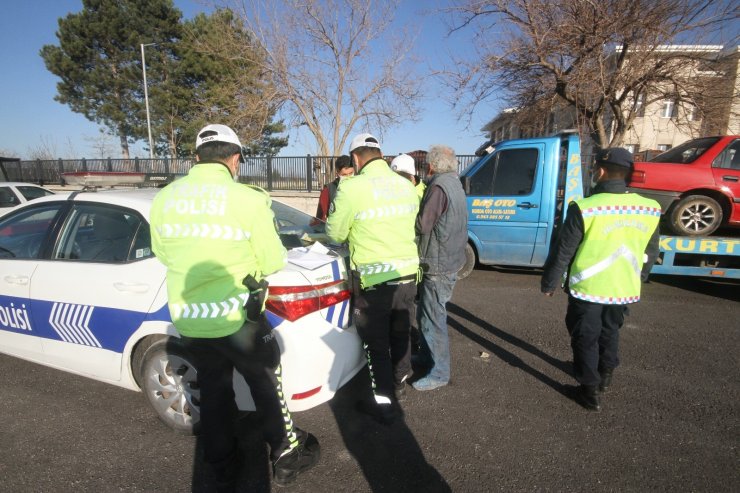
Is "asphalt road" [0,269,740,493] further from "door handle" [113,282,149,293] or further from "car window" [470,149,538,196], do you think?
"car window" [470,149,538,196]

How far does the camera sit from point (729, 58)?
31.7 ft

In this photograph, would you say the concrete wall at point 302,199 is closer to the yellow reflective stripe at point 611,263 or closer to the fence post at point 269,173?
the fence post at point 269,173

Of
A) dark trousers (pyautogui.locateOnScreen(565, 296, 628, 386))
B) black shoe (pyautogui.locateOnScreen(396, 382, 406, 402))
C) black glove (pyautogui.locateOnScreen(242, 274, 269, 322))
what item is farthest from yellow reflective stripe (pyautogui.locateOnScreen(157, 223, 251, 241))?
dark trousers (pyautogui.locateOnScreen(565, 296, 628, 386))


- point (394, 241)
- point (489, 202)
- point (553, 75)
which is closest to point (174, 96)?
point (553, 75)

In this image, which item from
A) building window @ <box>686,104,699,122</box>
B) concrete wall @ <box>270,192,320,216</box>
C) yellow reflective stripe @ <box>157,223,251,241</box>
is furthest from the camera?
concrete wall @ <box>270,192,320,216</box>

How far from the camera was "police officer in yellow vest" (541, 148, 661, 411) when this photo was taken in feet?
8.68

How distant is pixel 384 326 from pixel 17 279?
2795 mm

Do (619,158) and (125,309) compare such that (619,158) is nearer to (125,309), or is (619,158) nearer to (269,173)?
(125,309)

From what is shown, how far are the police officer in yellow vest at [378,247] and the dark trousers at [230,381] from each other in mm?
729

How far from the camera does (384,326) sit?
2678 mm

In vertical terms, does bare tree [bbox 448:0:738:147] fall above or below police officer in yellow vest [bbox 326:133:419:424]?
above

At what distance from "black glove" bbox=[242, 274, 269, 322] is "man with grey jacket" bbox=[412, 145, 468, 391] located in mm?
1384

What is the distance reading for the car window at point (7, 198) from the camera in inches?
Result: 350

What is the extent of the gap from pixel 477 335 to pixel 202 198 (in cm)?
339
